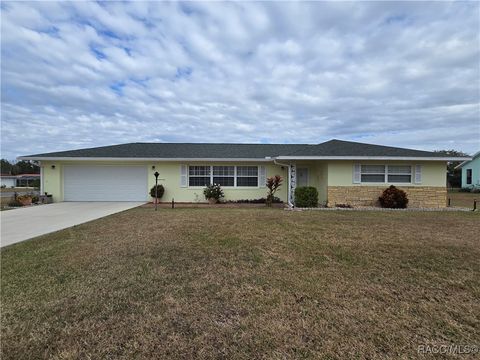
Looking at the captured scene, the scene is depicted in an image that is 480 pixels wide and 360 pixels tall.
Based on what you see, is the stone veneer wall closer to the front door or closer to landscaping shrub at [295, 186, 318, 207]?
landscaping shrub at [295, 186, 318, 207]

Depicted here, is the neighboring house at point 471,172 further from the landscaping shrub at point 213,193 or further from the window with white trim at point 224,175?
the landscaping shrub at point 213,193

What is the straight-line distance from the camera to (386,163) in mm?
13828

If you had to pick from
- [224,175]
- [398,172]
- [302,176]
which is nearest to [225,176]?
[224,175]

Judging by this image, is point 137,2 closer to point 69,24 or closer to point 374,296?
point 69,24

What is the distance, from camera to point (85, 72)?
47.9 ft

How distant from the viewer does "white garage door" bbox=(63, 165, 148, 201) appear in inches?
650

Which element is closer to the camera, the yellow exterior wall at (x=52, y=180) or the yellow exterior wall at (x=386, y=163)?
the yellow exterior wall at (x=386, y=163)

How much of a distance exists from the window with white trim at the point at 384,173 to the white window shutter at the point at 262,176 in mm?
5484

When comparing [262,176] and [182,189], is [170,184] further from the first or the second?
[262,176]

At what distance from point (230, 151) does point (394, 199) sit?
977 cm

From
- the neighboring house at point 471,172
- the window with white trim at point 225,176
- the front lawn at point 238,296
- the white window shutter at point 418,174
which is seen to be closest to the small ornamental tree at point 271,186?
the window with white trim at point 225,176

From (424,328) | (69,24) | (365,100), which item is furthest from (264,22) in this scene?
(365,100)

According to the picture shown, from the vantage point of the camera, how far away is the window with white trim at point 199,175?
1647 cm

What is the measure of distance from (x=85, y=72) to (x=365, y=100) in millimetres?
19942
